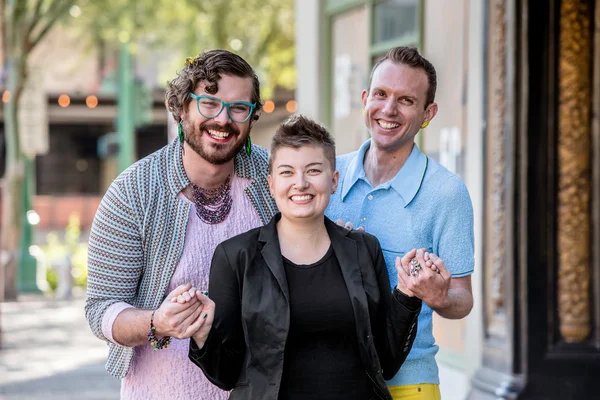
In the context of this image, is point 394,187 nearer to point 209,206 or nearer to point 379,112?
point 379,112

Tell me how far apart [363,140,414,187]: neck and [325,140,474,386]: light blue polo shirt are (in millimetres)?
41

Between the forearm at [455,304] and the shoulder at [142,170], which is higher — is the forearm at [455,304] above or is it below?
below

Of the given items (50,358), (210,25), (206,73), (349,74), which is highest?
(210,25)

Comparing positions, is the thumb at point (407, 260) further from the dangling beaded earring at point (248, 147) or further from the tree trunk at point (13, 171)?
the tree trunk at point (13, 171)

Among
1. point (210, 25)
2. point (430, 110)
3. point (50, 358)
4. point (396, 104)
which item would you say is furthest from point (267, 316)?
point (210, 25)

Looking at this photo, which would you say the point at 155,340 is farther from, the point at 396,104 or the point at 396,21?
the point at 396,21

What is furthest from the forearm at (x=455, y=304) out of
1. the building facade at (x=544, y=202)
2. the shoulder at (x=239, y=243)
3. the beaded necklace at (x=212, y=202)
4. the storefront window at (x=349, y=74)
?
the storefront window at (x=349, y=74)

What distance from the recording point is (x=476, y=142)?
764 cm

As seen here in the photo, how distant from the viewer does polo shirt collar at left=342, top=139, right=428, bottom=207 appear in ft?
10.9

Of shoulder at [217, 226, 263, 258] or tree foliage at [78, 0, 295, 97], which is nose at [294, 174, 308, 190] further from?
tree foliage at [78, 0, 295, 97]

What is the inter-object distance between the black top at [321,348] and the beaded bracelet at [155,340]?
38 centimetres

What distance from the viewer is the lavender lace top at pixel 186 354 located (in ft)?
10.9

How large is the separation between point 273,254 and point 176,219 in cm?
44

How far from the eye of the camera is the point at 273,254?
3008 millimetres
